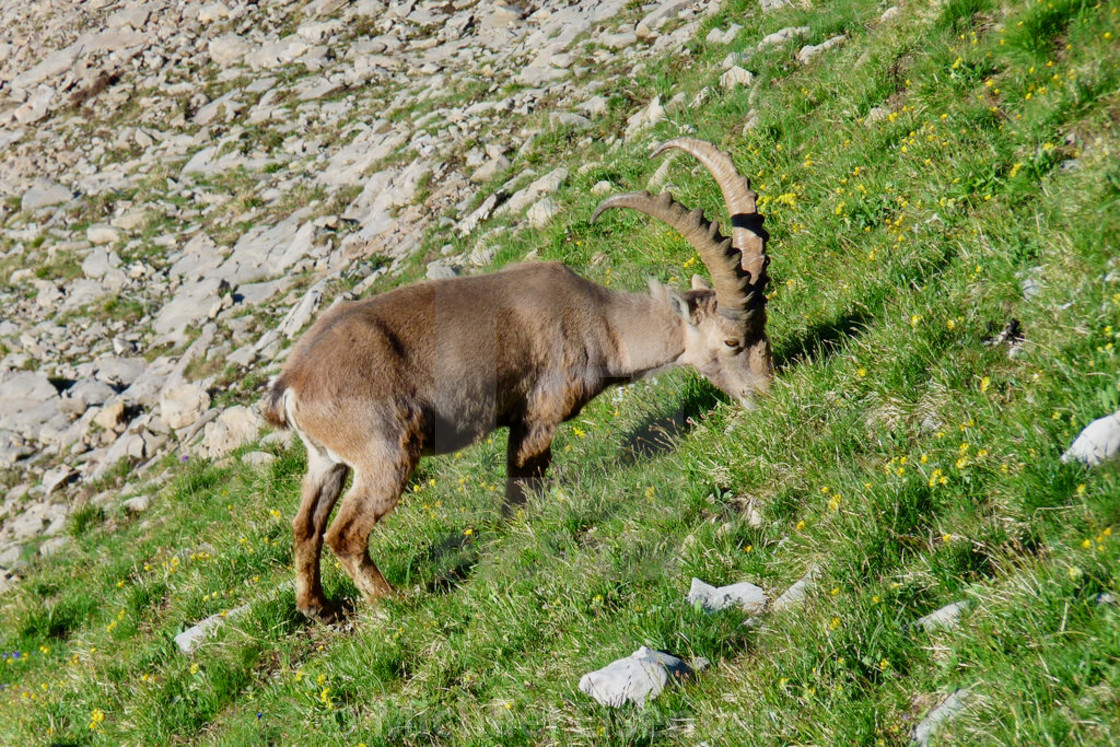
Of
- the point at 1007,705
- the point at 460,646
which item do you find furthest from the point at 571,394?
the point at 1007,705

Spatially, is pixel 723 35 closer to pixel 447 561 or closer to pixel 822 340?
pixel 822 340

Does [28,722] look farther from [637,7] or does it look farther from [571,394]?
[637,7]

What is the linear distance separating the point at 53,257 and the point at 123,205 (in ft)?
5.82

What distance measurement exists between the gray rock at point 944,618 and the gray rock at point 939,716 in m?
0.38

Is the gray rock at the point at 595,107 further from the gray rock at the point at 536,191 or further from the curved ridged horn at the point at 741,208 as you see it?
the curved ridged horn at the point at 741,208

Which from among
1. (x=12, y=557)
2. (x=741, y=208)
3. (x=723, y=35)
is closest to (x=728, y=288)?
(x=741, y=208)

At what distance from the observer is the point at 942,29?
10.1 m

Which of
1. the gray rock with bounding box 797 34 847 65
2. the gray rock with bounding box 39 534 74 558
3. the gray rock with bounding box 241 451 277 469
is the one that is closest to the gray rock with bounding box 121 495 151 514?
the gray rock with bounding box 39 534 74 558

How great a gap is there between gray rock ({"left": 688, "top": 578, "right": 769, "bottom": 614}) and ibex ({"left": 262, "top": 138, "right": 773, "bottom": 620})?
2.55 m

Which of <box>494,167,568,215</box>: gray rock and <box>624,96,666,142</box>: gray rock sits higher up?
<box>624,96,666,142</box>: gray rock

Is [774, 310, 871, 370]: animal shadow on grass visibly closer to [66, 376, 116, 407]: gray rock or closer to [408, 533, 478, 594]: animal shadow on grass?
[408, 533, 478, 594]: animal shadow on grass

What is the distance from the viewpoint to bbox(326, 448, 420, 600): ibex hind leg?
277 inches

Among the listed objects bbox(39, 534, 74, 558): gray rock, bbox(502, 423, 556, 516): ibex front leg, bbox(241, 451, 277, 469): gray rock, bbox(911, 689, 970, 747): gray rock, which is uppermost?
bbox(911, 689, 970, 747): gray rock

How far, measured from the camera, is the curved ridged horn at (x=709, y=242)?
24.8ft
